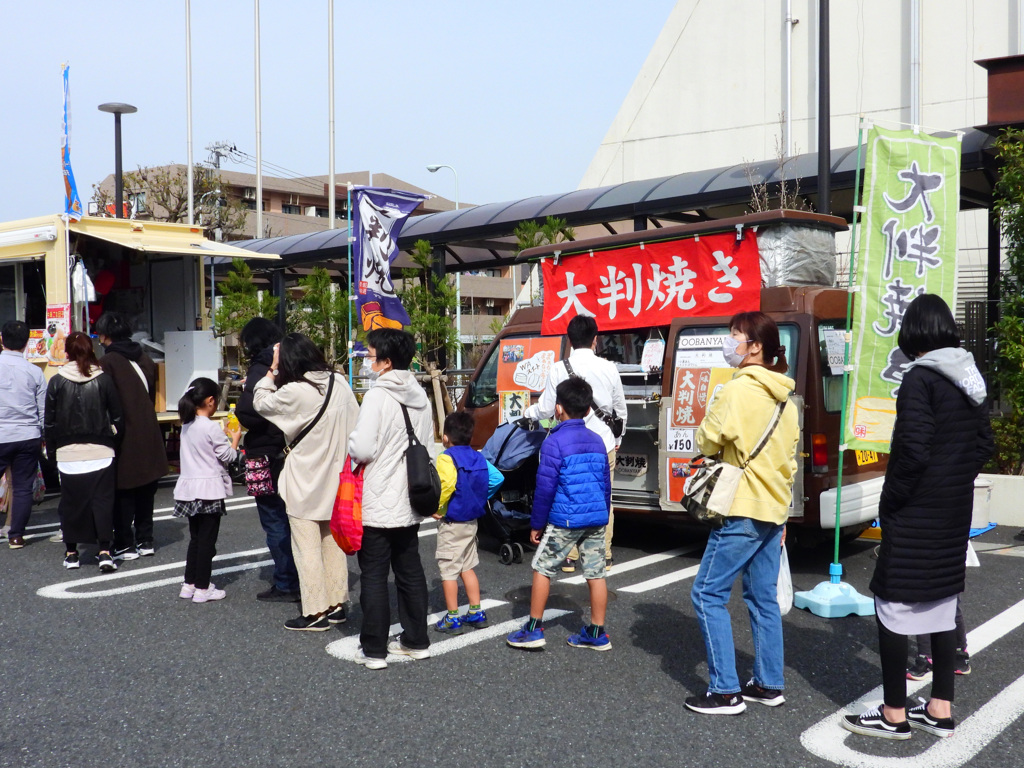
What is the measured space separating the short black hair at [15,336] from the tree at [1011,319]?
8228mm

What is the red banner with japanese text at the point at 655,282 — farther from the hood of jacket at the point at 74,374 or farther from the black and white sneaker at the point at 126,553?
the black and white sneaker at the point at 126,553

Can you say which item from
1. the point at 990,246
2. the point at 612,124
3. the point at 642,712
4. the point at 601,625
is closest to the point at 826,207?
the point at 990,246

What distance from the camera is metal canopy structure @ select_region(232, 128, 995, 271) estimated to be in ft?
38.6

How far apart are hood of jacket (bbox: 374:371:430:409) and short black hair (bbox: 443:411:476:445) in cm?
45

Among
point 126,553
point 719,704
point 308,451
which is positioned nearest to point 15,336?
point 126,553

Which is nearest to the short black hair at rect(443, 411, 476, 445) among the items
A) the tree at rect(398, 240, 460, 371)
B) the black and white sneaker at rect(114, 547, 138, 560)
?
the black and white sneaker at rect(114, 547, 138, 560)

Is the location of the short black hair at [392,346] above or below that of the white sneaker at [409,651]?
above

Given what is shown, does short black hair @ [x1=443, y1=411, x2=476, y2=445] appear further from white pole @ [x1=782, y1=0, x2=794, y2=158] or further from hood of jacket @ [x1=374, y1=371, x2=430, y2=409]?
white pole @ [x1=782, y1=0, x2=794, y2=158]

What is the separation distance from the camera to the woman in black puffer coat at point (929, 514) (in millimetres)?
3398

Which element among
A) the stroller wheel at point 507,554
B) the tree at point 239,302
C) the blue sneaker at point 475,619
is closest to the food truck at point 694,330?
the stroller wheel at point 507,554

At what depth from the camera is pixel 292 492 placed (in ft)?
16.1

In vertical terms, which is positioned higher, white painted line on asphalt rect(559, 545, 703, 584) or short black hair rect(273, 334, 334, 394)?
short black hair rect(273, 334, 334, 394)

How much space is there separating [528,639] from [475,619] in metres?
0.48

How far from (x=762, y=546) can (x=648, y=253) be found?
375cm
